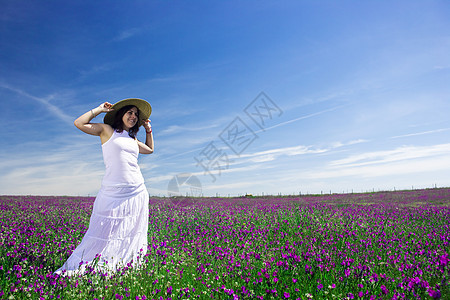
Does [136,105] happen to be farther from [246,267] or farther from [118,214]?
[246,267]

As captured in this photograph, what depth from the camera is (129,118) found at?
4.94 meters

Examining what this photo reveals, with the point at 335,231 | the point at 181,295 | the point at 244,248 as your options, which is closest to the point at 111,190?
the point at 181,295

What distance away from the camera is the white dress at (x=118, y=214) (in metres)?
4.27

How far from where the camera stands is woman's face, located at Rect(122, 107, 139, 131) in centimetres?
494

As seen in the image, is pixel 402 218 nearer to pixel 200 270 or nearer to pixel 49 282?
pixel 200 270

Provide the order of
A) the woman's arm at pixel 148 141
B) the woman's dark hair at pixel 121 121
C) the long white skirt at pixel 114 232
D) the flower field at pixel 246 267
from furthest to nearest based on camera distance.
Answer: the woman's arm at pixel 148 141
the woman's dark hair at pixel 121 121
the long white skirt at pixel 114 232
the flower field at pixel 246 267

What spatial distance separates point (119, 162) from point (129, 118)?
874 mm

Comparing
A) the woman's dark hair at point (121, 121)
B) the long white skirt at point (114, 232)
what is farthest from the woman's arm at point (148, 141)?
the long white skirt at point (114, 232)

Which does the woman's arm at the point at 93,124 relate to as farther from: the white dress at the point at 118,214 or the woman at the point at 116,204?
the white dress at the point at 118,214

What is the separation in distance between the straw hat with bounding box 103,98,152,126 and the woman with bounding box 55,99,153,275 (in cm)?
2

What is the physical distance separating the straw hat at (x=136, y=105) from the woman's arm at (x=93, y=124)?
233 mm

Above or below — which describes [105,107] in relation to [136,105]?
below

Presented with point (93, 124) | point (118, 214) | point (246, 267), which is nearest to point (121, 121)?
point (93, 124)

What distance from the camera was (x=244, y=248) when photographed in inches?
198
